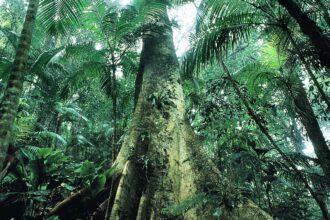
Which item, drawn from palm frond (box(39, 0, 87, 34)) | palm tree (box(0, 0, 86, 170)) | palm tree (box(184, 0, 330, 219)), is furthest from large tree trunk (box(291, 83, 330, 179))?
palm tree (box(0, 0, 86, 170))

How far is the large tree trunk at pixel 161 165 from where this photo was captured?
3.71 m

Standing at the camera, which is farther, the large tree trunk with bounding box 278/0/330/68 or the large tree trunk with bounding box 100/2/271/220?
the large tree trunk with bounding box 100/2/271/220

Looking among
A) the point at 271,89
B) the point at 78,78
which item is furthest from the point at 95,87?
the point at 271,89

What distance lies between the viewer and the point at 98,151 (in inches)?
362

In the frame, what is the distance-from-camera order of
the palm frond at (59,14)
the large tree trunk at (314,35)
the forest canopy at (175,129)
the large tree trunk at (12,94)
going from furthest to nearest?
1. the palm frond at (59,14)
2. the forest canopy at (175,129)
3. the large tree trunk at (12,94)
4. the large tree trunk at (314,35)

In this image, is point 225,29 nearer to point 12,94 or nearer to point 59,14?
point 12,94

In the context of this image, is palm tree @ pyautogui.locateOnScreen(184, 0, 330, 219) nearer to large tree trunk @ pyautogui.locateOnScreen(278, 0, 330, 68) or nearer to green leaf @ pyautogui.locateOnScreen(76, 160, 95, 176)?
large tree trunk @ pyautogui.locateOnScreen(278, 0, 330, 68)

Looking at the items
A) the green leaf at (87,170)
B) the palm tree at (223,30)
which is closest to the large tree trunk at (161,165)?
the green leaf at (87,170)

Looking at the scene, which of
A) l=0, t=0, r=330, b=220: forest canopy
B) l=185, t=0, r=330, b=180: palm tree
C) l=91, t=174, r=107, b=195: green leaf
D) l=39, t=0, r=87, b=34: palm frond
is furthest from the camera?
l=39, t=0, r=87, b=34: palm frond

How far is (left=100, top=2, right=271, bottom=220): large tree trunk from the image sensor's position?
12.2ft

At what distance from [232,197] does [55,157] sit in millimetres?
2389

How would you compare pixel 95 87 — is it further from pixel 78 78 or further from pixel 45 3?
pixel 45 3

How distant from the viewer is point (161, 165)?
414cm

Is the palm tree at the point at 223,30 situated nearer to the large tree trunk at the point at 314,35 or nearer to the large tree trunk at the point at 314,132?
the large tree trunk at the point at 314,132
